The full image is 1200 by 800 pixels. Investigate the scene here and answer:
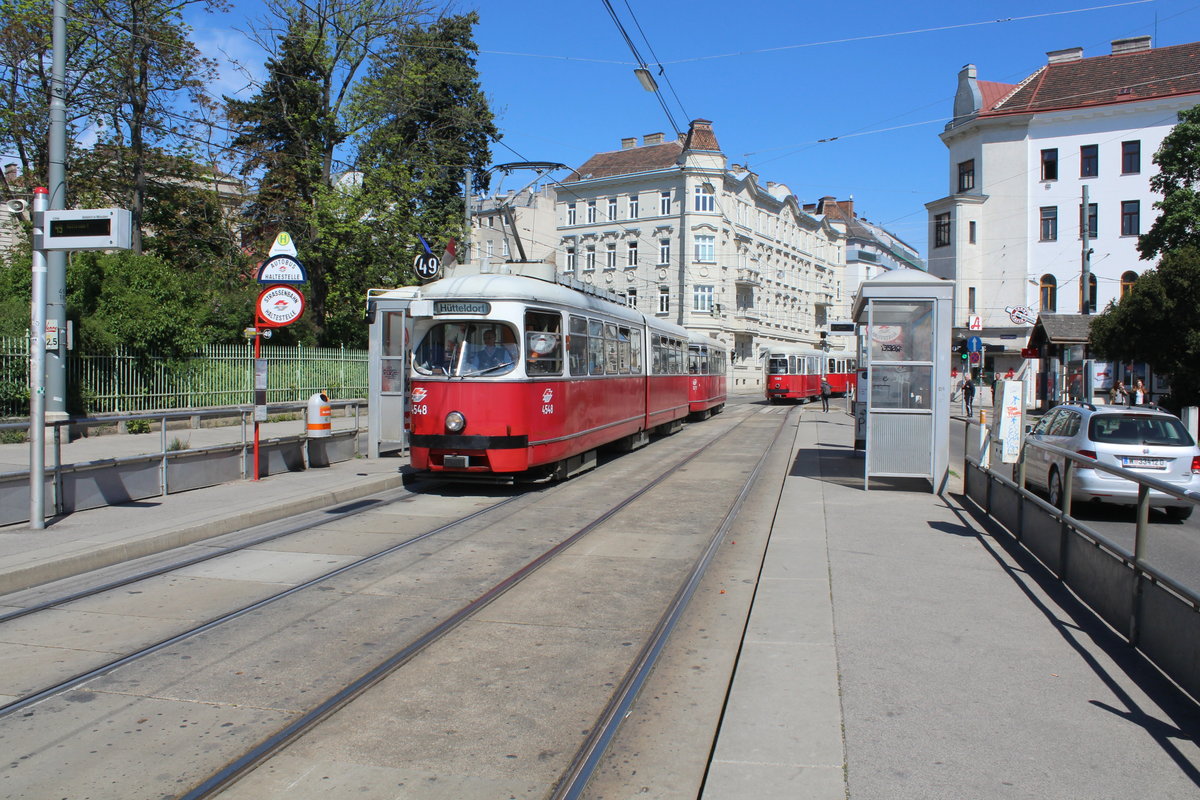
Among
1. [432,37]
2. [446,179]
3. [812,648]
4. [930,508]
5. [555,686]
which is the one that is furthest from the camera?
[446,179]

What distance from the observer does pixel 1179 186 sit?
32594 mm

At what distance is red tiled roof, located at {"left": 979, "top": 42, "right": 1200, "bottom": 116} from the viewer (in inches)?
1939

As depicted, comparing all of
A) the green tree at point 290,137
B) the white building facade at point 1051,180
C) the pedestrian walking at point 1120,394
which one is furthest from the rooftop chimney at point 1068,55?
the green tree at point 290,137

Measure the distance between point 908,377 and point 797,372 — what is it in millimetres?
34383

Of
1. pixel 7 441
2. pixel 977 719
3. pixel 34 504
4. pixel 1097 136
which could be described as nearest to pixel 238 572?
pixel 34 504

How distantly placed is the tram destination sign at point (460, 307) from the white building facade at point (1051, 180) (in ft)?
136

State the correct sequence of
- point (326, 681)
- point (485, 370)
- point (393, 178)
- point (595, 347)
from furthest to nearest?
point (393, 178) < point (595, 347) < point (485, 370) < point (326, 681)

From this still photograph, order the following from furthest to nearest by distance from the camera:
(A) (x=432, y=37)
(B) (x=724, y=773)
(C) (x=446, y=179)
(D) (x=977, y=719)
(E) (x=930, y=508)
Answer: (C) (x=446, y=179)
(A) (x=432, y=37)
(E) (x=930, y=508)
(D) (x=977, y=719)
(B) (x=724, y=773)

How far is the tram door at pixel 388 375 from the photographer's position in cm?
1557

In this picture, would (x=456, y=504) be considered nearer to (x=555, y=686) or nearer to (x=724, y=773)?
(x=555, y=686)

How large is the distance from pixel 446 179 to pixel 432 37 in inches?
246

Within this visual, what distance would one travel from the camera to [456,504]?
11984 mm

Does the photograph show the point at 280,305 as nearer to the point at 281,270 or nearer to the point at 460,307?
the point at 281,270

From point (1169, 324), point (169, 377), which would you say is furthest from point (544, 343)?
point (1169, 324)
